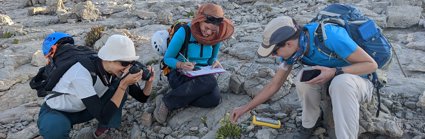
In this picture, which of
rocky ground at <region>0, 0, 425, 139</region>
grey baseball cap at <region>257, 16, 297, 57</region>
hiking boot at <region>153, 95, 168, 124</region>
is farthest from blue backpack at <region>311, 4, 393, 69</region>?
hiking boot at <region>153, 95, 168, 124</region>

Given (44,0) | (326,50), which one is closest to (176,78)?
(326,50)

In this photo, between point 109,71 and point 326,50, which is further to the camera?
point 109,71

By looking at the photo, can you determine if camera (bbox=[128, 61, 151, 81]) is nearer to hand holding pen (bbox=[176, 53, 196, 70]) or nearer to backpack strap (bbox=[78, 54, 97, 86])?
backpack strap (bbox=[78, 54, 97, 86])

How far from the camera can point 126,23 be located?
38.1 ft

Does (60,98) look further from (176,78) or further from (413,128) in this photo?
(413,128)

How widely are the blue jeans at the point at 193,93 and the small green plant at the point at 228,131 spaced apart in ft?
2.23

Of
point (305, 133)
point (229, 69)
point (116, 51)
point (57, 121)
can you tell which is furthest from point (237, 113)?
point (229, 69)

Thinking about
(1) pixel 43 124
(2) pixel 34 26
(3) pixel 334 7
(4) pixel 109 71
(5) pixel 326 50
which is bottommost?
(2) pixel 34 26

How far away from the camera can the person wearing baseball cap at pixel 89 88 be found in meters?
4.61

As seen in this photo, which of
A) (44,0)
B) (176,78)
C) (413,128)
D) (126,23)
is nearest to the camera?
(413,128)

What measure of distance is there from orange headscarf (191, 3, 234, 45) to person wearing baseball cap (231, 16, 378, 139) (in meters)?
1.39

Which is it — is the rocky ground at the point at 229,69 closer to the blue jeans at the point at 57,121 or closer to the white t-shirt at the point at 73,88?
the blue jeans at the point at 57,121

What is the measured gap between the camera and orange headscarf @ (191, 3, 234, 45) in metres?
5.38

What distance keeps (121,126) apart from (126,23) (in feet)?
20.2
